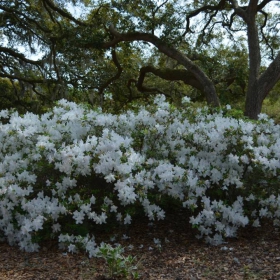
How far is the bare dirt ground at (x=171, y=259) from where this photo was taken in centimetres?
300

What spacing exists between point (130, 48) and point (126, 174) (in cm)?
958

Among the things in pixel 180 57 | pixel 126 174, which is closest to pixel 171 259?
pixel 126 174

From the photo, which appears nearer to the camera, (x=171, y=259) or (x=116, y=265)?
(x=116, y=265)

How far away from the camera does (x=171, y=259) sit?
3299 millimetres

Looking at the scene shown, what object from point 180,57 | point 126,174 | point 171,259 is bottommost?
point 171,259

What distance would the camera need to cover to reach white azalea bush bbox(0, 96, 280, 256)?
3.42 m

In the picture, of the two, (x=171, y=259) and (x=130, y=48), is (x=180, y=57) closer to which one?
(x=130, y=48)

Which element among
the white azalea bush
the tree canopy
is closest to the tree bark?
the tree canopy

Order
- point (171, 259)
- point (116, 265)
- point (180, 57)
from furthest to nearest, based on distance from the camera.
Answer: point (180, 57)
point (171, 259)
point (116, 265)

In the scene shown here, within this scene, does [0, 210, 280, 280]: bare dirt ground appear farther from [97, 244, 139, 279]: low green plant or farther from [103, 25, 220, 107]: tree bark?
[103, 25, 220, 107]: tree bark

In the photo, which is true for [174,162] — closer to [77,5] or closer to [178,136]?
[178,136]

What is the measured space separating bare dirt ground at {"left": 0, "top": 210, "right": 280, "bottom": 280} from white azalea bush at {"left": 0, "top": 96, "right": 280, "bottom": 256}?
0.42 ft

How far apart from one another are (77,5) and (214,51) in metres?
4.74

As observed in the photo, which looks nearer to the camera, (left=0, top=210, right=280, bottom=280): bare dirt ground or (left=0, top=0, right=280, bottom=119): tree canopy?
(left=0, top=210, right=280, bottom=280): bare dirt ground
